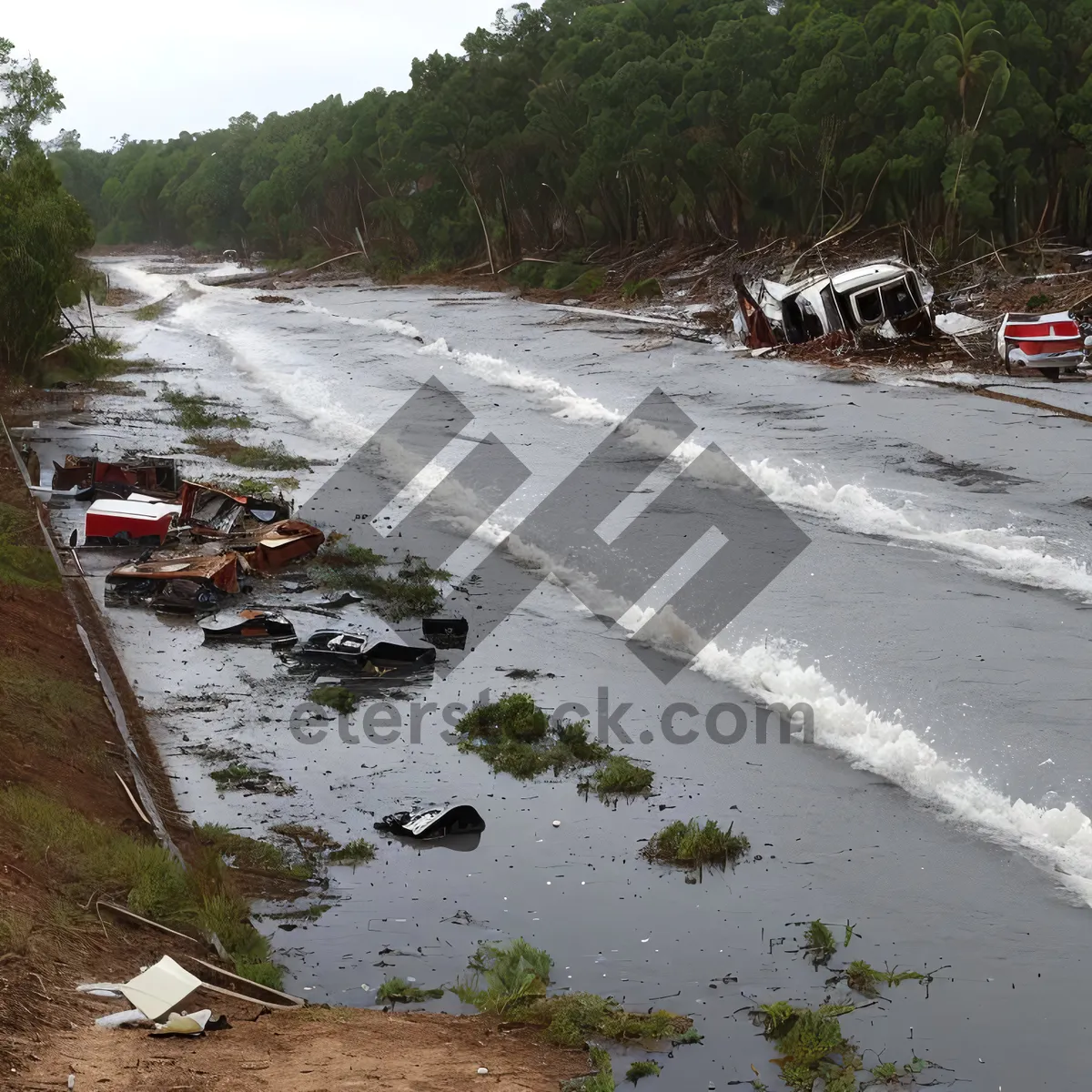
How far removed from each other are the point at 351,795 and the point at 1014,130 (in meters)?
40.6

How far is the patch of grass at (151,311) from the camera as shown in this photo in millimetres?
70012

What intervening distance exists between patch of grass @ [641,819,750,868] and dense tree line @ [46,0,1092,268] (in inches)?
1551

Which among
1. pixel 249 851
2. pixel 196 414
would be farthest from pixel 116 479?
pixel 249 851

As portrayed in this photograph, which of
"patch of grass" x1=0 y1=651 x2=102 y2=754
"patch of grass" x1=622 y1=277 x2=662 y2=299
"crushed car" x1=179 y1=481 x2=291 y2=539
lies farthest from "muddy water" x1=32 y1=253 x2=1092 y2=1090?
"patch of grass" x1=622 y1=277 x2=662 y2=299

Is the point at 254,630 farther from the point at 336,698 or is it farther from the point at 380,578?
the point at 380,578

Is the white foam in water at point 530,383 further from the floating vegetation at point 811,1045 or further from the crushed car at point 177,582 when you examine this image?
the floating vegetation at point 811,1045

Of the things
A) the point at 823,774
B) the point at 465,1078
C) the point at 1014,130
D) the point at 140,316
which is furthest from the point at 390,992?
the point at 140,316

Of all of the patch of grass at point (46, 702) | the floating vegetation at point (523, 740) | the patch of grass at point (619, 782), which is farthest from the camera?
the floating vegetation at point (523, 740)

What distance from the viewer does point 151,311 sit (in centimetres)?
7306

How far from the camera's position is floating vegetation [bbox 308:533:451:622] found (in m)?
17.2

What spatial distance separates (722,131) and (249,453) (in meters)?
37.0

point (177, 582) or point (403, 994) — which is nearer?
point (403, 994)

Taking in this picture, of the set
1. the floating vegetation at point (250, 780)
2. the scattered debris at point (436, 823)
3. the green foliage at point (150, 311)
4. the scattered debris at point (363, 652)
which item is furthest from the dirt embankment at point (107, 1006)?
the green foliage at point (150, 311)

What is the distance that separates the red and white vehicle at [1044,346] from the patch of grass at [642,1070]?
29.3 meters
